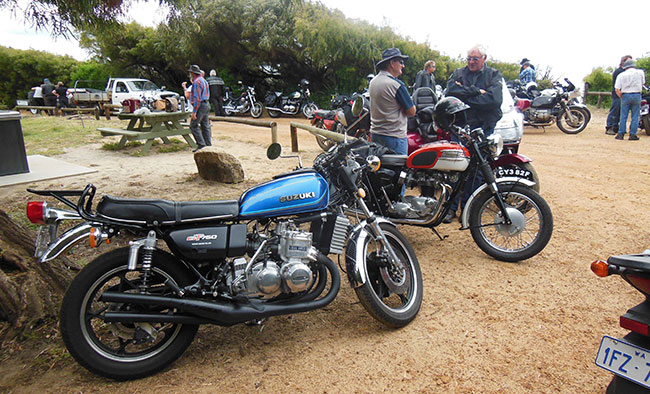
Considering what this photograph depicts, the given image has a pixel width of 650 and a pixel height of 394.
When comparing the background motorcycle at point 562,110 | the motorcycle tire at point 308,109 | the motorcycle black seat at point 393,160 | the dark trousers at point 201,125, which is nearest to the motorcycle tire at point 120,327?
the motorcycle black seat at point 393,160

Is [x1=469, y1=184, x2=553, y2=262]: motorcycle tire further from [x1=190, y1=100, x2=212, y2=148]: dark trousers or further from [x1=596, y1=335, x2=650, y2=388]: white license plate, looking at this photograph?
[x1=190, y1=100, x2=212, y2=148]: dark trousers

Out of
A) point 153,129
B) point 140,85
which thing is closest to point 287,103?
point 140,85

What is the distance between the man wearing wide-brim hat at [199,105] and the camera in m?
→ 8.62

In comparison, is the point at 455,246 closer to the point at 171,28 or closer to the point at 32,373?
the point at 32,373

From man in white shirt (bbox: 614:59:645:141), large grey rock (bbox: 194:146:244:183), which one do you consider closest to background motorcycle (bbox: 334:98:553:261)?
large grey rock (bbox: 194:146:244:183)

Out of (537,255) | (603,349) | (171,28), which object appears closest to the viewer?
(603,349)

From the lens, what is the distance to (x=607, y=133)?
11.4m

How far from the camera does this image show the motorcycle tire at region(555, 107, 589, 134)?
11.6m

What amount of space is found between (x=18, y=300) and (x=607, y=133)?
12872 millimetres

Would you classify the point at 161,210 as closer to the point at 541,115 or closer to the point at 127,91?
the point at 541,115

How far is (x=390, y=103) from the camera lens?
4.61 meters

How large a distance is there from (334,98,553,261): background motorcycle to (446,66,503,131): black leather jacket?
93 centimetres

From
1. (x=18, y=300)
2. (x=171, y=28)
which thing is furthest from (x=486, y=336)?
(x=171, y=28)

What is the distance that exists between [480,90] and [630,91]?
7255 millimetres
